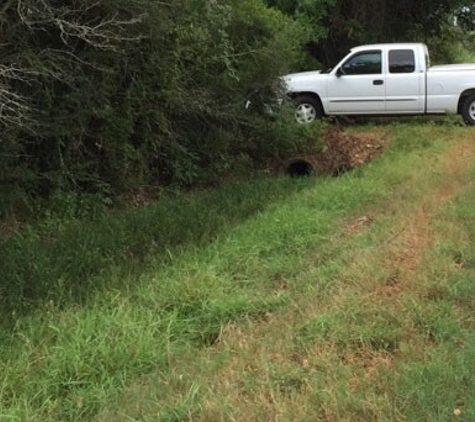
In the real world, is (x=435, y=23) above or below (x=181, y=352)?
above

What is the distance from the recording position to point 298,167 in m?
12.3

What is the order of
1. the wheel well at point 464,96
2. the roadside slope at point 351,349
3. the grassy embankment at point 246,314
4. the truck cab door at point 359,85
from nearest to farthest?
the roadside slope at point 351,349, the grassy embankment at point 246,314, the wheel well at point 464,96, the truck cab door at point 359,85

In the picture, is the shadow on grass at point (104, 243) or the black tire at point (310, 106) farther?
the black tire at point (310, 106)

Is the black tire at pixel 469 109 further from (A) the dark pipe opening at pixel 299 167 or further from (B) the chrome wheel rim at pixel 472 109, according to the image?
(A) the dark pipe opening at pixel 299 167

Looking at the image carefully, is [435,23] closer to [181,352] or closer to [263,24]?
[263,24]

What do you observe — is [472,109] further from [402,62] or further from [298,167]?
[298,167]

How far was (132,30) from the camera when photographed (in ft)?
29.0

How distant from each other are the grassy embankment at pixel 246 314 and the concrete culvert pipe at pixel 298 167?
10.3ft

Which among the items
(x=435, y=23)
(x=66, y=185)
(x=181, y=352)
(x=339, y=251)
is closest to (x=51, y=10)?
(x=66, y=185)

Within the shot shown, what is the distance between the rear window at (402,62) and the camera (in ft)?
49.5

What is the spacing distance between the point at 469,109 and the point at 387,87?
1.68 metres

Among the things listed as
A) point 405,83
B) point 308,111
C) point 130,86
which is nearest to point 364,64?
point 405,83

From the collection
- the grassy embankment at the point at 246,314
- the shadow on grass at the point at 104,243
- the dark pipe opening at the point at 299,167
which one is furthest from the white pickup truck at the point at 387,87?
the grassy embankment at the point at 246,314

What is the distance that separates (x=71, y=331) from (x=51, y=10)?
3853 mm
